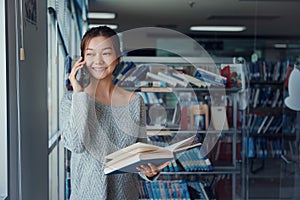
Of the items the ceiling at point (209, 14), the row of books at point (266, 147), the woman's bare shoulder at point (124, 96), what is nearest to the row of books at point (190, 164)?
the woman's bare shoulder at point (124, 96)

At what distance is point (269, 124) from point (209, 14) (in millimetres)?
1765

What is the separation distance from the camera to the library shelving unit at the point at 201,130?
3.02 m

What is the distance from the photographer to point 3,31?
1.70 m

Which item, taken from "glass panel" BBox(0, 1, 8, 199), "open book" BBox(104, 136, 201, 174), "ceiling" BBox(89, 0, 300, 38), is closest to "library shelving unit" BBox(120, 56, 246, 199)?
"open book" BBox(104, 136, 201, 174)

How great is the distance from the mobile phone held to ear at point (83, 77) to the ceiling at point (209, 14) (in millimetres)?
2803

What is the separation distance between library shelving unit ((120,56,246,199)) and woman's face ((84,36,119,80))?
915 mm

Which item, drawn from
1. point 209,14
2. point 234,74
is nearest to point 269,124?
point 209,14

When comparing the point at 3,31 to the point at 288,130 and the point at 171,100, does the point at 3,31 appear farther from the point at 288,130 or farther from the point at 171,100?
the point at 288,130

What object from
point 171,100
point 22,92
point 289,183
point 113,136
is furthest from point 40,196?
point 289,183

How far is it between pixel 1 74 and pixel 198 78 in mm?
1720

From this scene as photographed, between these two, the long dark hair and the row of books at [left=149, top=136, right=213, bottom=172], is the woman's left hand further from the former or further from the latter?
the row of books at [left=149, top=136, right=213, bottom=172]

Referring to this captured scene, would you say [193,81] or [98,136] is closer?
[98,136]

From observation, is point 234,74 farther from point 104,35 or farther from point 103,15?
point 103,15

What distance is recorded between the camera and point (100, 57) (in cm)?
180
